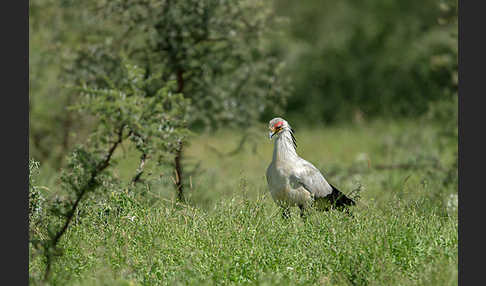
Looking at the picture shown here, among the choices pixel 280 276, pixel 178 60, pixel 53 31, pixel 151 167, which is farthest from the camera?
pixel 53 31

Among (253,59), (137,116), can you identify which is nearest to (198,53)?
(253,59)

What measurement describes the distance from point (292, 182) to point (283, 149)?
36cm

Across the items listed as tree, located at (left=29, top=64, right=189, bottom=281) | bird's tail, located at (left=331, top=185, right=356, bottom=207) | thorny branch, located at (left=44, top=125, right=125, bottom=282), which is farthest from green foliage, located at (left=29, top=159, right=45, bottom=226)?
bird's tail, located at (left=331, top=185, right=356, bottom=207)

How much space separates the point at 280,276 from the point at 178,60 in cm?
499

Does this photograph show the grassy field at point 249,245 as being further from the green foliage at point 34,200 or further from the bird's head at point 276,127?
the bird's head at point 276,127

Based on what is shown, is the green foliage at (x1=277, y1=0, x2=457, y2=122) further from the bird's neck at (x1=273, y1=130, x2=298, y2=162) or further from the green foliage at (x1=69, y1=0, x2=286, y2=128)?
the bird's neck at (x1=273, y1=130, x2=298, y2=162)

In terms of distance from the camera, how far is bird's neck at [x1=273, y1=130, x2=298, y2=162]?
6.66 metres

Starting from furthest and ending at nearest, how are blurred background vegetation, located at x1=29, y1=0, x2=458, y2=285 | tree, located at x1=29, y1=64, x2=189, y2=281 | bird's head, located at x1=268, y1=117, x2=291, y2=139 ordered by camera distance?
bird's head, located at x1=268, y1=117, x2=291, y2=139 < blurred background vegetation, located at x1=29, y1=0, x2=458, y2=285 < tree, located at x1=29, y1=64, x2=189, y2=281

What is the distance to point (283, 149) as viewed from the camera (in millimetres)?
6684

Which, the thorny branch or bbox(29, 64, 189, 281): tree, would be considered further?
bbox(29, 64, 189, 281): tree

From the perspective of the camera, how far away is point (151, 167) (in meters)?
7.44

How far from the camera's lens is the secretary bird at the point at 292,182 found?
21.5ft

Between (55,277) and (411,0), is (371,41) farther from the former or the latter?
(55,277)

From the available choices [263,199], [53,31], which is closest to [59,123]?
[53,31]
